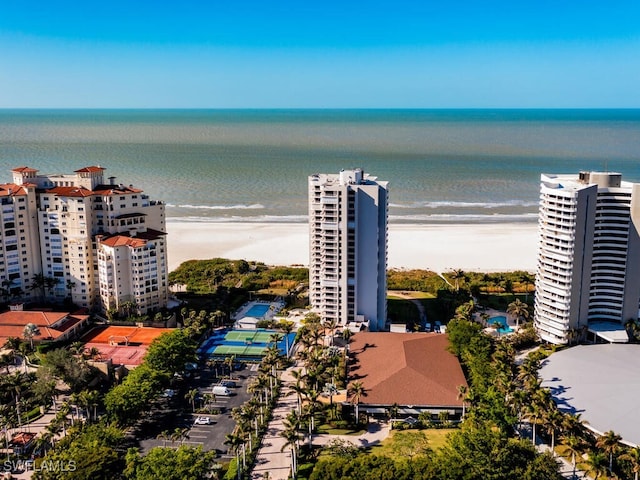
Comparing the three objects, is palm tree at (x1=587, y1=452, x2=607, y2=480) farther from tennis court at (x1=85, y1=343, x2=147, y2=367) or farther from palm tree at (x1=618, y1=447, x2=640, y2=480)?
tennis court at (x1=85, y1=343, x2=147, y2=367)

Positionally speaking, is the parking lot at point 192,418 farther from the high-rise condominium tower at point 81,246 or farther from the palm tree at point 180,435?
the high-rise condominium tower at point 81,246

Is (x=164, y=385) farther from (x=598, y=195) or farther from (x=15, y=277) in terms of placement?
(x=598, y=195)

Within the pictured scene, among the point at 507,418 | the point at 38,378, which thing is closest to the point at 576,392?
the point at 507,418

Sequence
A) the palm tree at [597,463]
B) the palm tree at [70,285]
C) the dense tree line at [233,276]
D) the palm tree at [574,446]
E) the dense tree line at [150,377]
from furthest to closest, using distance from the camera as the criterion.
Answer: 1. the dense tree line at [233,276]
2. the palm tree at [70,285]
3. the dense tree line at [150,377]
4. the palm tree at [574,446]
5. the palm tree at [597,463]

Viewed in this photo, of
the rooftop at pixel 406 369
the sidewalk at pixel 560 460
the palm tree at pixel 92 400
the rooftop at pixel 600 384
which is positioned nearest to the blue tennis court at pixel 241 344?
the rooftop at pixel 406 369

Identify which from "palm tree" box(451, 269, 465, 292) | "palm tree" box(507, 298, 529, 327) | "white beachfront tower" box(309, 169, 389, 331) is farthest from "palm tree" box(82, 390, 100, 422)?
"palm tree" box(451, 269, 465, 292)

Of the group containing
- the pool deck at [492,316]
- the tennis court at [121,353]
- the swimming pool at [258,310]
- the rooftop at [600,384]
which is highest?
the rooftop at [600,384]

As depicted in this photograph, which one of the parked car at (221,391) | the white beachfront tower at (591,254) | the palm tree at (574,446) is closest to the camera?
Result: the palm tree at (574,446)

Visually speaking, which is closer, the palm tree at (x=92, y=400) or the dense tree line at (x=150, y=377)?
the dense tree line at (x=150, y=377)
